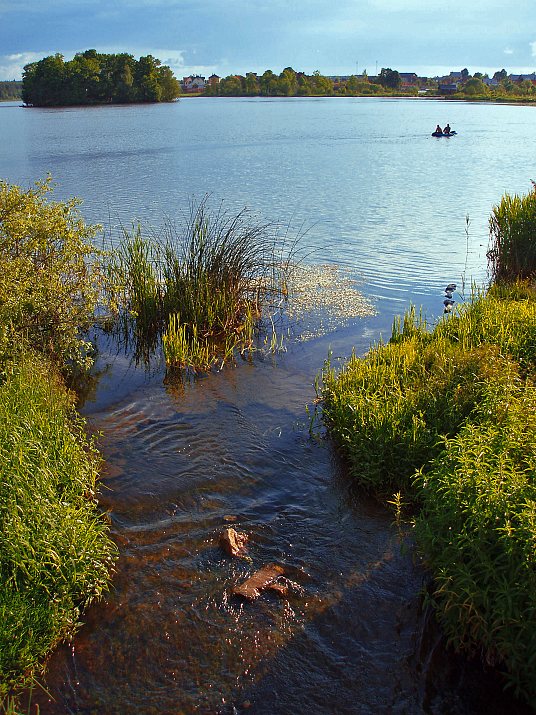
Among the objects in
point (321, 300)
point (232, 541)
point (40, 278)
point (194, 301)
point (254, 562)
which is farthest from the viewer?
point (321, 300)

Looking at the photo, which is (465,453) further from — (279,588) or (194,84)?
(194,84)

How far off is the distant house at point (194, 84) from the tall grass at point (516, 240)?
564ft

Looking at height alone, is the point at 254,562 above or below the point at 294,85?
below

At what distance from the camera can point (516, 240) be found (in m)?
12.0

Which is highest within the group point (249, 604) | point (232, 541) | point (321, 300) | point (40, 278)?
point (40, 278)

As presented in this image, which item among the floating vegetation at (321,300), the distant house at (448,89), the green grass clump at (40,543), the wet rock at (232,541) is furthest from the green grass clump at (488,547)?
the distant house at (448,89)

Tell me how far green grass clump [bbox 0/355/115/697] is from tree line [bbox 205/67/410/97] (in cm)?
15246

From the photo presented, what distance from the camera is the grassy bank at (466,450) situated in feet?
13.6

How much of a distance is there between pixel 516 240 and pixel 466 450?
8144 mm

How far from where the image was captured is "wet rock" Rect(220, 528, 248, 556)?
5816 millimetres

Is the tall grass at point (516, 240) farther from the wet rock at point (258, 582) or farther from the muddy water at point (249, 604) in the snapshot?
the wet rock at point (258, 582)

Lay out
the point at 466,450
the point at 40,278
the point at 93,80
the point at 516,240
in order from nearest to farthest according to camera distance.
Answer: the point at 466,450, the point at 40,278, the point at 516,240, the point at 93,80

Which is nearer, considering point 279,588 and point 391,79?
point 279,588

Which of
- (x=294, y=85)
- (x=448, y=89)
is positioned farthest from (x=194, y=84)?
(x=448, y=89)
